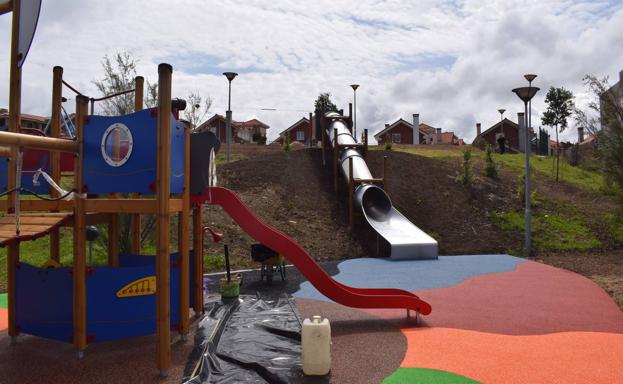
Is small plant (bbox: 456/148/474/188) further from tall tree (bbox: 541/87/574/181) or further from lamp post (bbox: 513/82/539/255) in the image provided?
tall tree (bbox: 541/87/574/181)

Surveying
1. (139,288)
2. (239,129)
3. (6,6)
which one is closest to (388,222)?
(139,288)

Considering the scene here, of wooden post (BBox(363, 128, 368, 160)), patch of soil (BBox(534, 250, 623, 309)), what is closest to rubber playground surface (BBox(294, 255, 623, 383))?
patch of soil (BBox(534, 250, 623, 309))

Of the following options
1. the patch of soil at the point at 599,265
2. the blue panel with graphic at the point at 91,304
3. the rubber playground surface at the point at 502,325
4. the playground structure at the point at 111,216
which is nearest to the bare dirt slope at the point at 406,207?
the patch of soil at the point at 599,265

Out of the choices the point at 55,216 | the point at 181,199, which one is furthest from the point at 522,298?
the point at 55,216

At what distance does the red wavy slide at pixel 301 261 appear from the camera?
7383 millimetres

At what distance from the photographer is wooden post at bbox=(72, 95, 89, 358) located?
5.66 metres

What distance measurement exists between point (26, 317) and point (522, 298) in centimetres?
858

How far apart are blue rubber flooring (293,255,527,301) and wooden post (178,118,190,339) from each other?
128 inches

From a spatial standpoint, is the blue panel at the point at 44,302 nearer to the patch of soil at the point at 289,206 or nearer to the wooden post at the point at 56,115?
the wooden post at the point at 56,115

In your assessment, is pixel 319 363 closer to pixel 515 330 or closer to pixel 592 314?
pixel 515 330

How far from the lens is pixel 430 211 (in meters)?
18.3

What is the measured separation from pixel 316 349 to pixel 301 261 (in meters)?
2.53

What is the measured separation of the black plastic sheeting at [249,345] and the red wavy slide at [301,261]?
2.39ft

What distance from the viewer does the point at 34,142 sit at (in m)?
4.71
